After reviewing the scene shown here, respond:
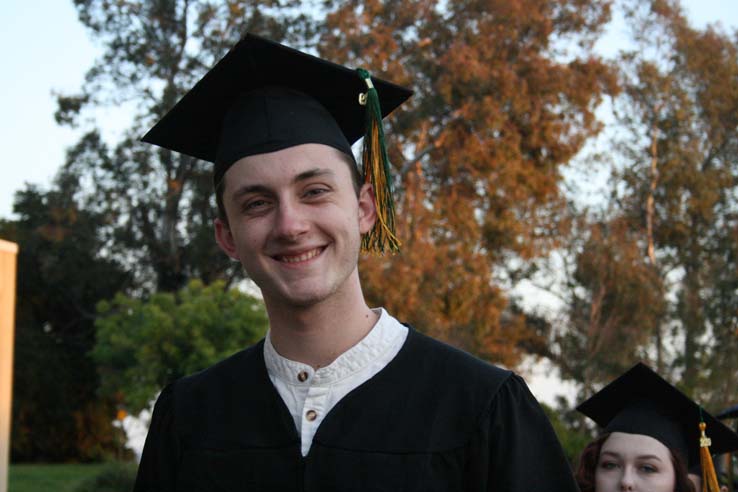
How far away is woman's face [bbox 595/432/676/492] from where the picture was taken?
447 centimetres

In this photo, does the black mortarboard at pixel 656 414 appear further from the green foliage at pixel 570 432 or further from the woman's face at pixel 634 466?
the green foliage at pixel 570 432

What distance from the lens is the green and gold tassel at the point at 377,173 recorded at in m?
2.81

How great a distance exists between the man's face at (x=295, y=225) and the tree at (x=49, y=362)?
27.3m

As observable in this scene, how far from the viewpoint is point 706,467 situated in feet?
15.9

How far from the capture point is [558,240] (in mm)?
27281

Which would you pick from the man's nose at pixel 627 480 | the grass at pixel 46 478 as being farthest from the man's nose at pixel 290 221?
the grass at pixel 46 478

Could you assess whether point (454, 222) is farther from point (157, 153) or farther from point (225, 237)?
point (225, 237)

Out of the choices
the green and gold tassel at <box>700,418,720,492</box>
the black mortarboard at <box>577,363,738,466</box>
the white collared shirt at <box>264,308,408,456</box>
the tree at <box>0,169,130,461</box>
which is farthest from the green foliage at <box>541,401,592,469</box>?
the white collared shirt at <box>264,308,408,456</box>

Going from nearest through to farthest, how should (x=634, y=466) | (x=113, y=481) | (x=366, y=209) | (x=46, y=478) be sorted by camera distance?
(x=366, y=209) → (x=634, y=466) → (x=113, y=481) → (x=46, y=478)

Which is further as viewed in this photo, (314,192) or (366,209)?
(366,209)

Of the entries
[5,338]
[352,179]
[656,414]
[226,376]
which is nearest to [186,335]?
[5,338]

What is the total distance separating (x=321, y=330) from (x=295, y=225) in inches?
12.2

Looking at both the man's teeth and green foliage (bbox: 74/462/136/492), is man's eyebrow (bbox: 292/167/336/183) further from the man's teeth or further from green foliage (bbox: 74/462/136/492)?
green foliage (bbox: 74/462/136/492)

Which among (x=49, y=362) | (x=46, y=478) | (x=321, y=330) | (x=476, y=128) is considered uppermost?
(x=476, y=128)
